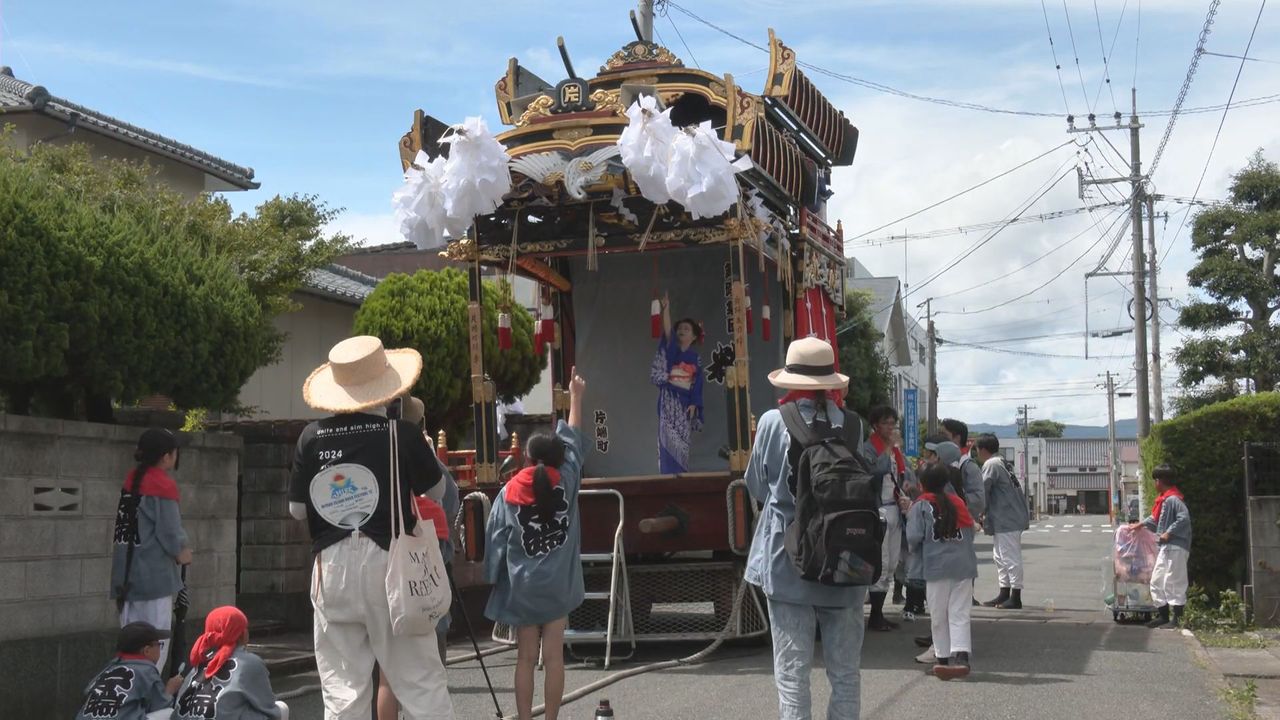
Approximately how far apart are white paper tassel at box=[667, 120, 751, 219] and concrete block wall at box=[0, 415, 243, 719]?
13.9 ft

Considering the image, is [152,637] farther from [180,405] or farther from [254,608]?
[254,608]

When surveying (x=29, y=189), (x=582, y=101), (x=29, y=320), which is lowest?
(x=29, y=320)

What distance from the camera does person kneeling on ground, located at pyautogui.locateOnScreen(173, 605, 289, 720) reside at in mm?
5430

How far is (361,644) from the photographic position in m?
5.47

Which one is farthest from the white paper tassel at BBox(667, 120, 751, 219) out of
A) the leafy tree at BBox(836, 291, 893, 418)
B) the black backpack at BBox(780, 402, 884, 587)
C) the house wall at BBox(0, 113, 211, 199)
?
the leafy tree at BBox(836, 291, 893, 418)

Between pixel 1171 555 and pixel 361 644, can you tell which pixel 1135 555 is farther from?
pixel 361 644

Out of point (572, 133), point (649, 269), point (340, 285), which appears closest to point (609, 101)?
point (572, 133)

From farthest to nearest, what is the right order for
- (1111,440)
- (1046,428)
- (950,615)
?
(1046,428), (1111,440), (950,615)

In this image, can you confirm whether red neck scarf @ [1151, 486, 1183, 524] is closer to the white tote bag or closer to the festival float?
the festival float

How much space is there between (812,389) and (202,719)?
3076 mm

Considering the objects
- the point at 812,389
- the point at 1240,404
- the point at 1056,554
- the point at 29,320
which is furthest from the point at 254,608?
the point at 1056,554

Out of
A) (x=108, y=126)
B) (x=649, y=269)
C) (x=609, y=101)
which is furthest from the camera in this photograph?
(x=108, y=126)

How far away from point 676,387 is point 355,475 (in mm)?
6912

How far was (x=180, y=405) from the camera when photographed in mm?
9734
